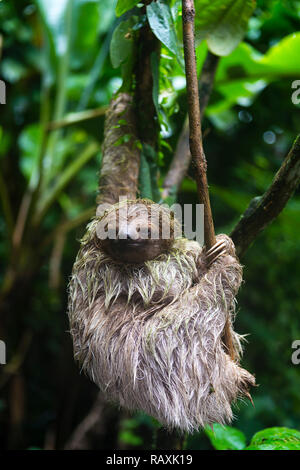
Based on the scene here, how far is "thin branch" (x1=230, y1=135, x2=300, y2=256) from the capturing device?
3.63 ft

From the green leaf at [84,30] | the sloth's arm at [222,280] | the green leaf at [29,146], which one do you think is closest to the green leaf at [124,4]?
the sloth's arm at [222,280]

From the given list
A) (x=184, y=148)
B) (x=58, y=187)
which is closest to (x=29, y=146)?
(x=58, y=187)

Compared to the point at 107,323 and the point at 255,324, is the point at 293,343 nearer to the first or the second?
the point at 255,324

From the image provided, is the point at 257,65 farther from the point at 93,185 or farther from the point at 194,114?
the point at 93,185

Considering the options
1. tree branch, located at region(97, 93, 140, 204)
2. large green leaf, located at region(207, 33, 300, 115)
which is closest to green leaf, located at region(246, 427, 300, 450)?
tree branch, located at region(97, 93, 140, 204)

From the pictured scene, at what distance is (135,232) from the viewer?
0.94m

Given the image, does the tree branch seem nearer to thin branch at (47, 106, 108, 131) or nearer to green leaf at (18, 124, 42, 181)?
thin branch at (47, 106, 108, 131)

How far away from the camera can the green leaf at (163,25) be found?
109 centimetres

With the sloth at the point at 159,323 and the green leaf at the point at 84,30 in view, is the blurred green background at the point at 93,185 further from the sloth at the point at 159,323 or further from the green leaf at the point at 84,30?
the sloth at the point at 159,323

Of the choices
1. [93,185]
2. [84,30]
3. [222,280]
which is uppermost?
[84,30]

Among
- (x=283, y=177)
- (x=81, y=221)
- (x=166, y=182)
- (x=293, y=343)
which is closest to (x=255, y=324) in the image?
(x=293, y=343)

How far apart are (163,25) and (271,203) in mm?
595

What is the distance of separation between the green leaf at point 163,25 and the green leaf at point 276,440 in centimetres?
110

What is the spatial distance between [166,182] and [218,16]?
630 mm
